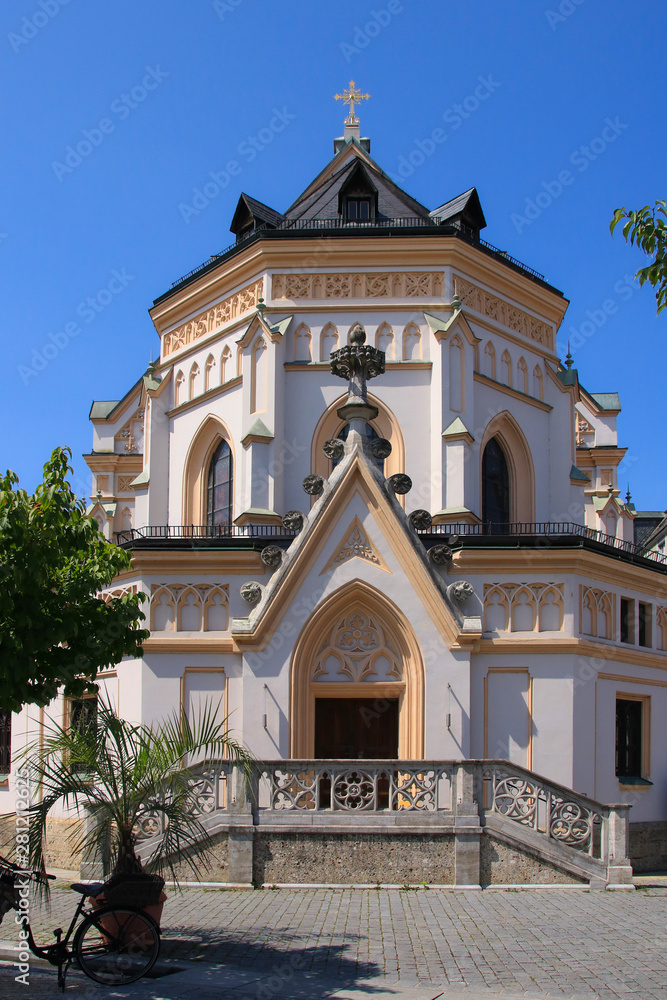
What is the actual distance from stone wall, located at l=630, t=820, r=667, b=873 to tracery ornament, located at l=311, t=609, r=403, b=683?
5.66 m

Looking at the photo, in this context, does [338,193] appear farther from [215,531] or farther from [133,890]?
[133,890]

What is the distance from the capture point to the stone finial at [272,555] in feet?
61.8

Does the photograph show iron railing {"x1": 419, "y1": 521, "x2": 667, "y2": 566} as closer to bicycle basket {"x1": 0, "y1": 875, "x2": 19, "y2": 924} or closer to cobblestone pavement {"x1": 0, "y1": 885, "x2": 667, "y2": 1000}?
cobblestone pavement {"x1": 0, "y1": 885, "x2": 667, "y2": 1000}

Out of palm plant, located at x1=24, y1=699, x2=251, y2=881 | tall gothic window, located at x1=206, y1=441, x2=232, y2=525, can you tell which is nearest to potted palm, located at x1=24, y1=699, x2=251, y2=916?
palm plant, located at x1=24, y1=699, x2=251, y2=881

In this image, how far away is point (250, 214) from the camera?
26.1m

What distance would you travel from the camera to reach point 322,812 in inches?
593

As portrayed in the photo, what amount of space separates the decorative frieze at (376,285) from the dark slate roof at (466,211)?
2520mm

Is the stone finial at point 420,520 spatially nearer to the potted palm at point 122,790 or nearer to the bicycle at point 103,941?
the potted palm at point 122,790

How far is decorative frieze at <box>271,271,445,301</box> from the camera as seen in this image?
78.0 feet

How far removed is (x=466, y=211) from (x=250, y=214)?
5.72m

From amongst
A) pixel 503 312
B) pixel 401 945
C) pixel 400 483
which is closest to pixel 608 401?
pixel 503 312

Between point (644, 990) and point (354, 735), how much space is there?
1073 cm

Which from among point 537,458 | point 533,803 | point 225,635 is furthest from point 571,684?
point 537,458

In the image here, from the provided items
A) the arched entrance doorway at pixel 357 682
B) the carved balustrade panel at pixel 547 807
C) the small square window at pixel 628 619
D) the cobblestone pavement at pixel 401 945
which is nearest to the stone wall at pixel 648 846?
the small square window at pixel 628 619
